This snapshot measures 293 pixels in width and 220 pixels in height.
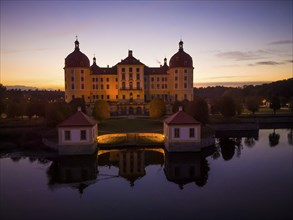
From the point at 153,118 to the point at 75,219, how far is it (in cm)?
3512

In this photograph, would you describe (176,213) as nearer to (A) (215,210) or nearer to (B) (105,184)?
(A) (215,210)

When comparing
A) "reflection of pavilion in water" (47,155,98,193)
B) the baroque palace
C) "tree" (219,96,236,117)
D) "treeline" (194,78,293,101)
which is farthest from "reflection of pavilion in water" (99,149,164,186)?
"treeline" (194,78,293,101)

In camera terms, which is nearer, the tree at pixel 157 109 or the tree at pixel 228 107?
the tree at pixel 157 109

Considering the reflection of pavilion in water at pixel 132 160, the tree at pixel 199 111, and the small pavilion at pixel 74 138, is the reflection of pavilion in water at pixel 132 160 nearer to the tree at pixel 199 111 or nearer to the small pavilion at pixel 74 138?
the small pavilion at pixel 74 138

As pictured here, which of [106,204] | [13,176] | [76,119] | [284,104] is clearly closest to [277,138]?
[76,119]

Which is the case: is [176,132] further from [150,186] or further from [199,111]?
[199,111]

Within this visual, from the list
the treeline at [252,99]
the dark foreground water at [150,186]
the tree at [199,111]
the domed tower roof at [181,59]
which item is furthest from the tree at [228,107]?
the dark foreground water at [150,186]

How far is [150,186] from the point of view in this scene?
17.2 meters

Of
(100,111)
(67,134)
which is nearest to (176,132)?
(67,134)

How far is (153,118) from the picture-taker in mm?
47531

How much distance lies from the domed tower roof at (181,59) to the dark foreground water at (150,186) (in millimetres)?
36676

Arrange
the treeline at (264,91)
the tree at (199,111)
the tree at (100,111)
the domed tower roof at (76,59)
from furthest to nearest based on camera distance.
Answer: the treeline at (264,91) → the domed tower roof at (76,59) → the tree at (100,111) → the tree at (199,111)

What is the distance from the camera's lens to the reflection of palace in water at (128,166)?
18.7 meters

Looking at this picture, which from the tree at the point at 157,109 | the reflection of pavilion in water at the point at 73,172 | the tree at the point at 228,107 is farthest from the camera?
the tree at the point at 228,107
